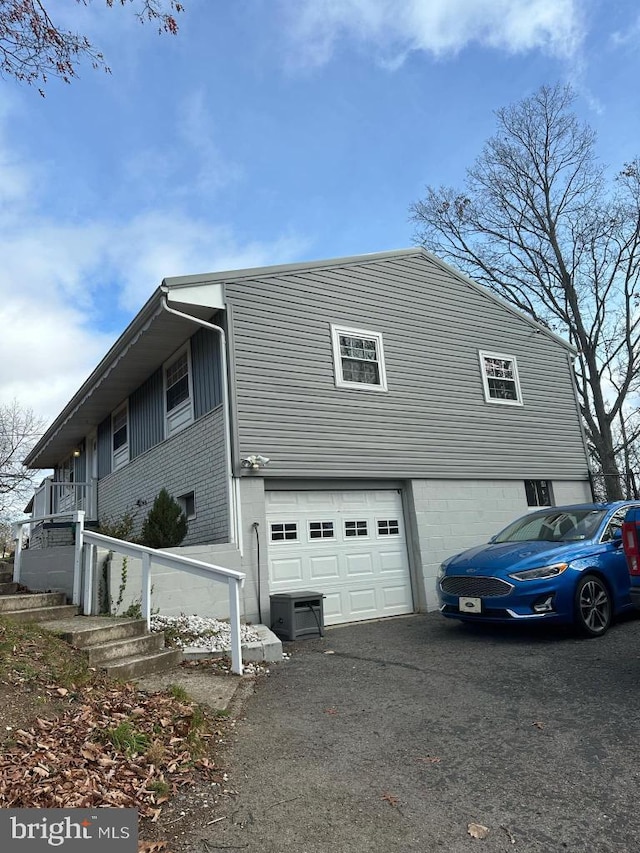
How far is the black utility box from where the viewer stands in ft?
26.4

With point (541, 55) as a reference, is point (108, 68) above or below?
below

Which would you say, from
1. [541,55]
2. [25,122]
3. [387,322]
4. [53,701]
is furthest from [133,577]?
[541,55]

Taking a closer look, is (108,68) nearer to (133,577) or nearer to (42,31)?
(42,31)

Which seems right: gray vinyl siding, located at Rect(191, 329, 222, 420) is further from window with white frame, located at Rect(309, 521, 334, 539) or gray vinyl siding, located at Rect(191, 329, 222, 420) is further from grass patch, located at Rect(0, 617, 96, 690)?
grass patch, located at Rect(0, 617, 96, 690)

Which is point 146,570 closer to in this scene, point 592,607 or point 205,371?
point 205,371

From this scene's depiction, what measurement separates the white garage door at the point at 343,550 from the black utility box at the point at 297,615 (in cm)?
68

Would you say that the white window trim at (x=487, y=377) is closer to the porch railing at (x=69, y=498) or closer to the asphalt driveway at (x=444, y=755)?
the asphalt driveway at (x=444, y=755)

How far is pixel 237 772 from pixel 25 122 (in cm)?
603

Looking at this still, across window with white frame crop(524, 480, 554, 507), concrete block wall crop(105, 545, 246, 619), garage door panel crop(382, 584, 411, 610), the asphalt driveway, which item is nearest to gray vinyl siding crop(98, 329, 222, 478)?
concrete block wall crop(105, 545, 246, 619)

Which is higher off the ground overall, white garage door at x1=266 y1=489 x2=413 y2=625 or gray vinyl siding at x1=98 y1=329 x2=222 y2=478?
gray vinyl siding at x1=98 y1=329 x2=222 y2=478

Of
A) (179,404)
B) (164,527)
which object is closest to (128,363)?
(179,404)

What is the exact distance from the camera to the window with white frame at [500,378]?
12.7 metres

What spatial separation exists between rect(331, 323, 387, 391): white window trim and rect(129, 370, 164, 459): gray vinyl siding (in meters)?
3.91

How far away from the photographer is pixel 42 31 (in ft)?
14.5
